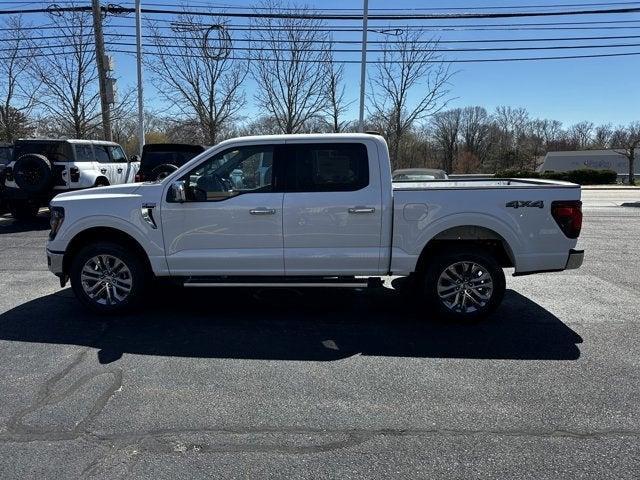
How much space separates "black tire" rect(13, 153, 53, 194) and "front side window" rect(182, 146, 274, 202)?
8.15 meters

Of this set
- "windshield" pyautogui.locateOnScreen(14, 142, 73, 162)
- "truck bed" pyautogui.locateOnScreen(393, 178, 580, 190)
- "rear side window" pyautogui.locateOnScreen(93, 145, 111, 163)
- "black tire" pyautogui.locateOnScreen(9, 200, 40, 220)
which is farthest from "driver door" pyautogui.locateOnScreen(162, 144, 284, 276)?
"rear side window" pyautogui.locateOnScreen(93, 145, 111, 163)

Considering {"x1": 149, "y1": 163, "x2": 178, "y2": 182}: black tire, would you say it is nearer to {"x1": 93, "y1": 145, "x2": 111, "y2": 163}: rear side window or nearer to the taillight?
{"x1": 93, "y1": 145, "x2": 111, "y2": 163}: rear side window

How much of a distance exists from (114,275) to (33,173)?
7.91m

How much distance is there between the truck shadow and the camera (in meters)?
4.51

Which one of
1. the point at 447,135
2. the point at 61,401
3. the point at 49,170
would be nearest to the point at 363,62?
the point at 49,170

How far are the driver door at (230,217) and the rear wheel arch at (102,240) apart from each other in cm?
39

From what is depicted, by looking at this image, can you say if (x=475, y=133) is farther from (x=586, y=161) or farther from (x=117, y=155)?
(x=117, y=155)

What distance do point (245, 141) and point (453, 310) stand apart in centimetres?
291

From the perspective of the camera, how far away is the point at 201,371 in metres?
4.09

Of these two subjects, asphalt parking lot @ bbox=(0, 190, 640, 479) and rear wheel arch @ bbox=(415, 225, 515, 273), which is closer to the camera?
asphalt parking lot @ bbox=(0, 190, 640, 479)

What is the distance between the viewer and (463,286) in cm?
520

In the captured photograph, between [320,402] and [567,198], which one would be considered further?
[567,198]

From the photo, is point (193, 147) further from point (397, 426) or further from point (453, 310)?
point (397, 426)

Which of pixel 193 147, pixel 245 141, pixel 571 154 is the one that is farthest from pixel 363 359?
pixel 571 154
